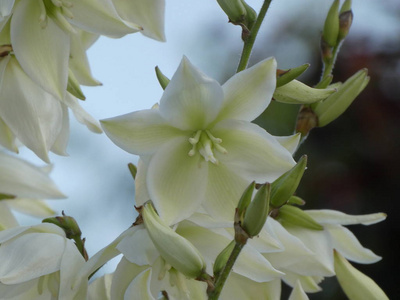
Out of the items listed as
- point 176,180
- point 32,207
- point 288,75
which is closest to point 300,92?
point 288,75

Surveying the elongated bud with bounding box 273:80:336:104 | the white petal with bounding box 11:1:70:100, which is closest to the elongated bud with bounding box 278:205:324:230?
the elongated bud with bounding box 273:80:336:104

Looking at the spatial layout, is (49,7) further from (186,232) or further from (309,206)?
(309,206)

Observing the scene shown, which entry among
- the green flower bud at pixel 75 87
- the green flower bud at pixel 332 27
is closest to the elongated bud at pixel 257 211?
the green flower bud at pixel 75 87

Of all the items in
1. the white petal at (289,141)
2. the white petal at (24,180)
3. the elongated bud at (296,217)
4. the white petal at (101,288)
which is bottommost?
the white petal at (101,288)

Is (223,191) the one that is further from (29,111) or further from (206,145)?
(29,111)

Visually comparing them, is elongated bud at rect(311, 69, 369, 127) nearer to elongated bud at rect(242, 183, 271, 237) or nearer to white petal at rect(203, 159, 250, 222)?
white petal at rect(203, 159, 250, 222)

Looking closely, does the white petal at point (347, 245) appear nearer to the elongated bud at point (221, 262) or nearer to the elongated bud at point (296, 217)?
the elongated bud at point (296, 217)

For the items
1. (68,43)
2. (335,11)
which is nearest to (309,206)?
(335,11)
